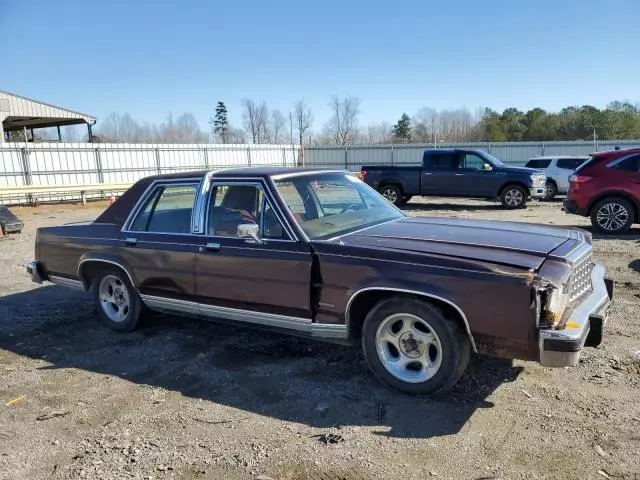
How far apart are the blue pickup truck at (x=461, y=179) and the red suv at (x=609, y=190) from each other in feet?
18.8

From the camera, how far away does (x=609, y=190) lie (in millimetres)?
10367

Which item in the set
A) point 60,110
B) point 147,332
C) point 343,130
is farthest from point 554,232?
point 343,130

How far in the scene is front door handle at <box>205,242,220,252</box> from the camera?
457cm

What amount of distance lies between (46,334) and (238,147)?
27.8 meters

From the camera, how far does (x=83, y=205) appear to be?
21.4 metres

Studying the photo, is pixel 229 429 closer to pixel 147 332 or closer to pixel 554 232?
pixel 147 332

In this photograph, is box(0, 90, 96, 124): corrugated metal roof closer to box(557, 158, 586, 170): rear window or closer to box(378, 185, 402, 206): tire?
box(378, 185, 402, 206): tire

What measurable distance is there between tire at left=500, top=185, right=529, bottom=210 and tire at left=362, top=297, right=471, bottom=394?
1407 centimetres

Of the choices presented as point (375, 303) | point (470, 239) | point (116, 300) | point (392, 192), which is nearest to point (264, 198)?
point (375, 303)

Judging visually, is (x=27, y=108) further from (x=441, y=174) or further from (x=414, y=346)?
(x=414, y=346)

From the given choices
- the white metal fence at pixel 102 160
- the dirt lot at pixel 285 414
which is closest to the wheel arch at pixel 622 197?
the dirt lot at pixel 285 414

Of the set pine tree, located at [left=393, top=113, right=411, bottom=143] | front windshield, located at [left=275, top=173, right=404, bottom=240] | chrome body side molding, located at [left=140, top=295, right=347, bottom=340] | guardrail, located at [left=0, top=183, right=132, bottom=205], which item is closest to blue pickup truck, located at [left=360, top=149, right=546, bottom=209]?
guardrail, located at [left=0, top=183, right=132, bottom=205]

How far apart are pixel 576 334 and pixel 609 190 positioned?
8.47m

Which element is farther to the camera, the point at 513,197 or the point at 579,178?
the point at 513,197
